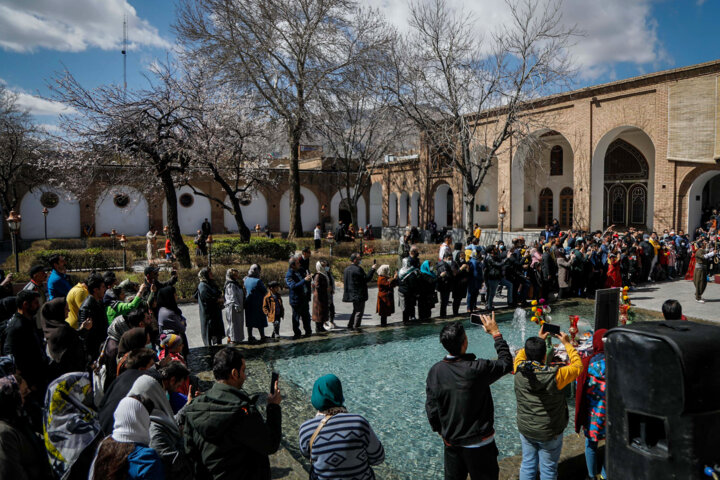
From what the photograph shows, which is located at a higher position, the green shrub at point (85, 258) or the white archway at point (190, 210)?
the white archway at point (190, 210)

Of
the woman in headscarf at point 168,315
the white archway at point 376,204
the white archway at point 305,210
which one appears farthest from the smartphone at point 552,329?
the white archway at point 376,204

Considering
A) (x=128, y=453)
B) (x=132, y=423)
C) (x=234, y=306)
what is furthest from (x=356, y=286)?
(x=128, y=453)

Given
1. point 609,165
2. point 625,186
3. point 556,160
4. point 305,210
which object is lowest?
point 305,210

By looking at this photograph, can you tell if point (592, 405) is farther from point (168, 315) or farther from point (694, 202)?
point (694, 202)

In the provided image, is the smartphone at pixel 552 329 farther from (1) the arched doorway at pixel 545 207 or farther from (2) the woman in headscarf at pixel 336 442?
(1) the arched doorway at pixel 545 207

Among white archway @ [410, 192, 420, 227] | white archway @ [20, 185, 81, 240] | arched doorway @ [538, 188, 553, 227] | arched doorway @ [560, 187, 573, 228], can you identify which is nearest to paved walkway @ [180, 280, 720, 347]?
arched doorway @ [560, 187, 573, 228]

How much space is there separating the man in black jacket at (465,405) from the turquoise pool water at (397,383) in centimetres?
145

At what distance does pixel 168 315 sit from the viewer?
6312 mm

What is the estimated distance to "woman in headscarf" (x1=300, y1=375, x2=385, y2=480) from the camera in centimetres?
250

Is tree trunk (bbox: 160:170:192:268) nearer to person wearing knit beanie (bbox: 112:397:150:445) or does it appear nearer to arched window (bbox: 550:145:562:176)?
person wearing knit beanie (bbox: 112:397:150:445)

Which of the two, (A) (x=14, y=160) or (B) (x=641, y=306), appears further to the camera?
(A) (x=14, y=160)

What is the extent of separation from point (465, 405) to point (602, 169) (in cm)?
2462

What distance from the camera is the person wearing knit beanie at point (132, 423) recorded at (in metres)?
2.59

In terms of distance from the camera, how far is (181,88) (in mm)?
15867
